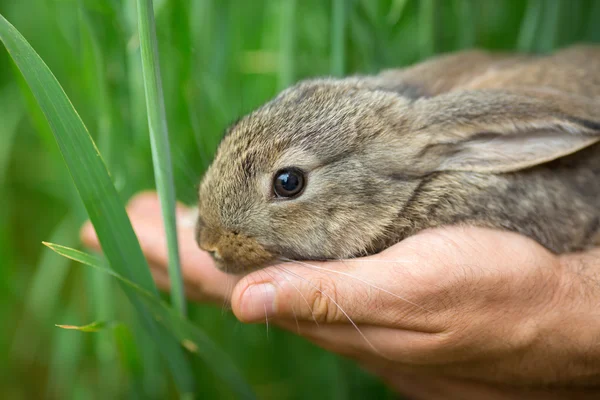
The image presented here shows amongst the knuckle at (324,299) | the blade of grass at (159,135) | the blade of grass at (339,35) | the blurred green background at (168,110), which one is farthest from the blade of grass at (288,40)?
the knuckle at (324,299)

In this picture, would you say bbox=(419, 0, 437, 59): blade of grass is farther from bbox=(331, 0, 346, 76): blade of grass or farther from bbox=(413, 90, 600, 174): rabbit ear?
bbox=(413, 90, 600, 174): rabbit ear

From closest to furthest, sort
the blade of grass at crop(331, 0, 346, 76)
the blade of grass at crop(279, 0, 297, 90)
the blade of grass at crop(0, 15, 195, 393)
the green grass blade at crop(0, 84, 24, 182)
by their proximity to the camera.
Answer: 1. the blade of grass at crop(0, 15, 195, 393)
2. the blade of grass at crop(331, 0, 346, 76)
3. the blade of grass at crop(279, 0, 297, 90)
4. the green grass blade at crop(0, 84, 24, 182)

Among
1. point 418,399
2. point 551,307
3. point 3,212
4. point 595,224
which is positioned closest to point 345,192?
point 551,307

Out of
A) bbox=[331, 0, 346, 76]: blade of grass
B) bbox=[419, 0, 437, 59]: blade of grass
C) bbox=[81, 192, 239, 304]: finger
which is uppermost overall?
bbox=[419, 0, 437, 59]: blade of grass

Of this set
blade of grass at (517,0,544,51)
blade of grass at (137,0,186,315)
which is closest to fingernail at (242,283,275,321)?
blade of grass at (137,0,186,315)

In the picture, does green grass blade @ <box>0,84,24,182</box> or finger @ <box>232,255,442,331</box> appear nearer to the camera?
finger @ <box>232,255,442,331</box>

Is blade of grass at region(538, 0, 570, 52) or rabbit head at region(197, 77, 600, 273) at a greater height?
blade of grass at region(538, 0, 570, 52)

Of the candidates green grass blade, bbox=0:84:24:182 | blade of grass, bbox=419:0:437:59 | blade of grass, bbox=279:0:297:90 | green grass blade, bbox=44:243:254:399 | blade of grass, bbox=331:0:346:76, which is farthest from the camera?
green grass blade, bbox=0:84:24:182
